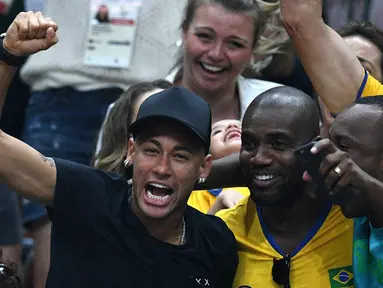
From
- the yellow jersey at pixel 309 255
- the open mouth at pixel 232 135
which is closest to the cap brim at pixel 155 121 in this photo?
the yellow jersey at pixel 309 255

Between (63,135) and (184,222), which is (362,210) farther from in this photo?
(63,135)

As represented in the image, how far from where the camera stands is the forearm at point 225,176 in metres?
3.80

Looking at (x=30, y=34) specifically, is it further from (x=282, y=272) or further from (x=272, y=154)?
(x=282, y=272)

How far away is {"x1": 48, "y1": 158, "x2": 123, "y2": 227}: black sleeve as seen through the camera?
3252 millimetres

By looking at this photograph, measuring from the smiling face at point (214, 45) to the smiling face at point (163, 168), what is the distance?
1.41 metres

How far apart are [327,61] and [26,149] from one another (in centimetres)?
114

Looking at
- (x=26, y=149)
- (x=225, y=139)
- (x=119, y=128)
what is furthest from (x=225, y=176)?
(x=26, y=149)

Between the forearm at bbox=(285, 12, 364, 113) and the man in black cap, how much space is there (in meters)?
0.49

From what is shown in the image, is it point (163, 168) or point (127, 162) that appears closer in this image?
point (163, 168)

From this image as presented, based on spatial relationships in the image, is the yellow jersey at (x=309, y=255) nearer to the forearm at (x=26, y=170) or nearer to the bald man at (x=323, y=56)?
the bald man at (x=323, y=56)

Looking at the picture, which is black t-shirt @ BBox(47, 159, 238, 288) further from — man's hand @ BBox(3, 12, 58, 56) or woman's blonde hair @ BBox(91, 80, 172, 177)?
woman's blonde hair @ BBox(91, 80, 172, 177)

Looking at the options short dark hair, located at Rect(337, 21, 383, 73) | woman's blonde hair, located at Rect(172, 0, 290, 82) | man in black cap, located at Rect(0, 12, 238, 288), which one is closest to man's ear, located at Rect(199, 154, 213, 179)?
man in black cap, located at Rect(0, 12, 238, 288)

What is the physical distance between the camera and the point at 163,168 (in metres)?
3.33

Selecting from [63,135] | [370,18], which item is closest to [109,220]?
[63,135]
